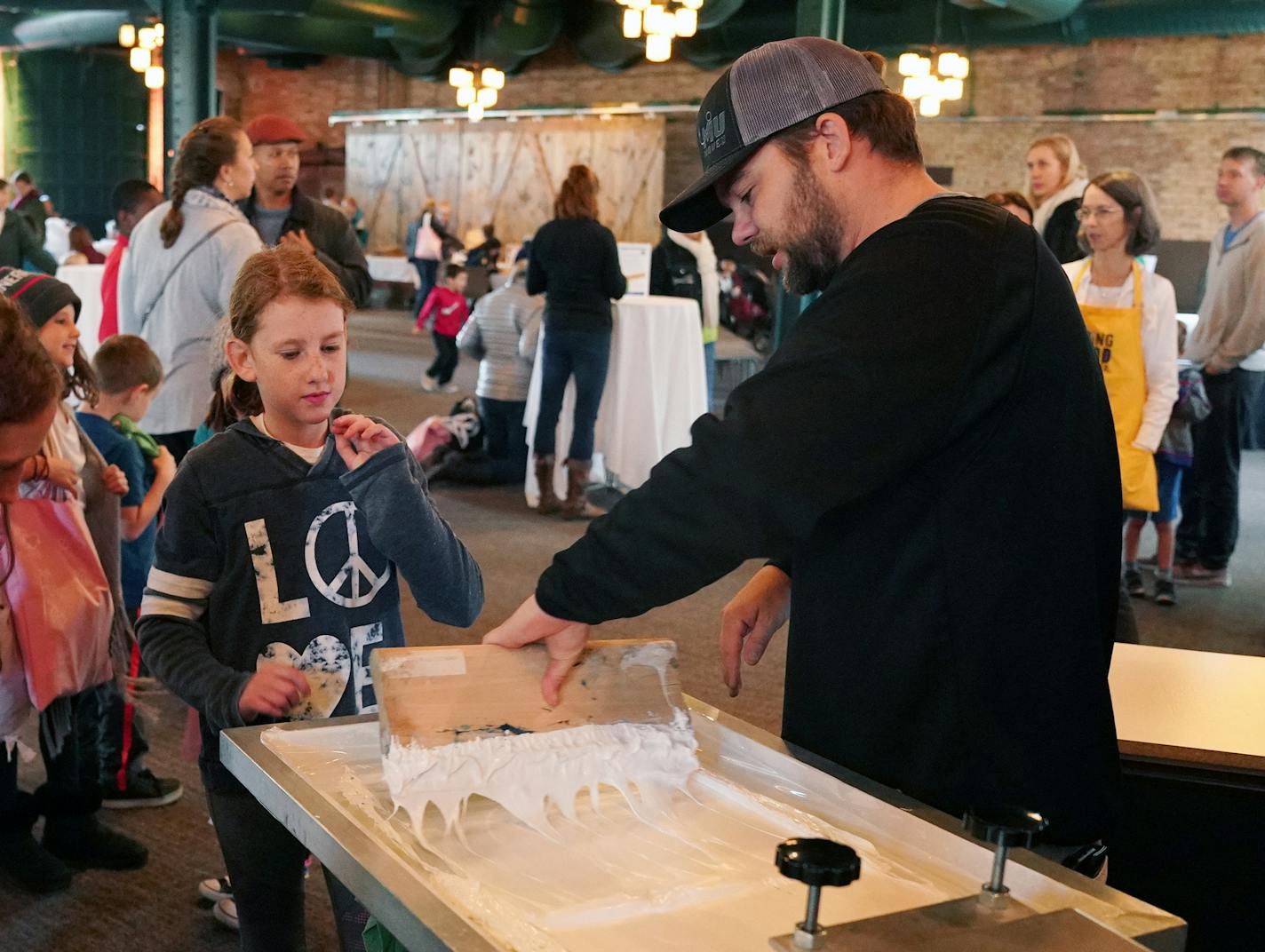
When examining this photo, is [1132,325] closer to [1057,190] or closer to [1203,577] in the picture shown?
[1057,190]

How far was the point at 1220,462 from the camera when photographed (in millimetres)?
5465

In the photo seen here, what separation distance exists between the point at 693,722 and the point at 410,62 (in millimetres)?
16718

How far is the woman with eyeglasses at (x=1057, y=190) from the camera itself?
516 centimetres

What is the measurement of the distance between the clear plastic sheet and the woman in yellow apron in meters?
3.43

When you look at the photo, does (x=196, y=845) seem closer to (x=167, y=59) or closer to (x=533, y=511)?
(x=533, y=511)

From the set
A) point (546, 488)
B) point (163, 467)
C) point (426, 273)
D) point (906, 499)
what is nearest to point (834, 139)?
point (906, 499)

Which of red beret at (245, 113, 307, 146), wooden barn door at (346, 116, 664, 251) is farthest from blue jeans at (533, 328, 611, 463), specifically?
wooden barn door at (346, 116, 664, 251)

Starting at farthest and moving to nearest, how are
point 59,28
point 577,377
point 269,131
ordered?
1. point 59,28
2. point 577,377
3. point 269,131

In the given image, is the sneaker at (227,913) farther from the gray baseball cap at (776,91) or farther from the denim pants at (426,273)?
the denim pants at (426,273)

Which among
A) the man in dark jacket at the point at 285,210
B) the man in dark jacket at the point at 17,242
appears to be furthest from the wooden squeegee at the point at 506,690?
the man in dark jacket at the point at 17,242

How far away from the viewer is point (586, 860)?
121 centimetres

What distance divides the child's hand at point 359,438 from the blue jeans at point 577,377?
4491 mm

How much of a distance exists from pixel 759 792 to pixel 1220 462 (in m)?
4.74

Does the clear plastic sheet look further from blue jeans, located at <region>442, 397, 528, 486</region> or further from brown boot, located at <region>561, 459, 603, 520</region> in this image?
blue jeans, located at <region>442, 397, 528, 486</region>
